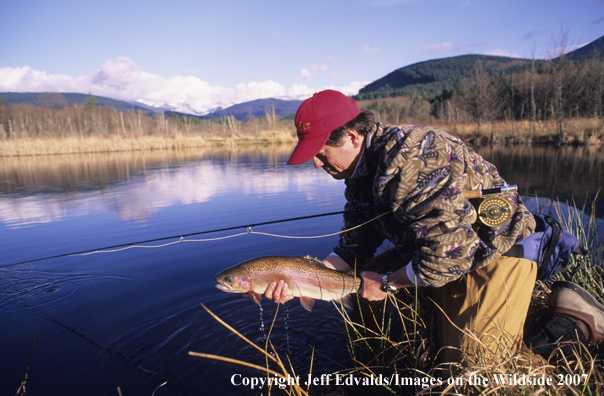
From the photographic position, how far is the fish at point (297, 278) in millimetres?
3086

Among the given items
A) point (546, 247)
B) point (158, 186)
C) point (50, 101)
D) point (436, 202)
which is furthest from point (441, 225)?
point (50, 101)

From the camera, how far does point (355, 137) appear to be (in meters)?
2.76

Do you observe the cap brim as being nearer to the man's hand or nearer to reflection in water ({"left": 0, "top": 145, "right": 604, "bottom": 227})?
the man's hand

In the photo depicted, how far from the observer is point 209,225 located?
8.17 meters

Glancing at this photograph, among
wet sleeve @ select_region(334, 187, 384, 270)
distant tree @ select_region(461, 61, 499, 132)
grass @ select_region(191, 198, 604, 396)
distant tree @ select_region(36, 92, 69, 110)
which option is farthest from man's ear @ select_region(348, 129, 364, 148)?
distant tree @ select_region(36, 92, 69, 110)

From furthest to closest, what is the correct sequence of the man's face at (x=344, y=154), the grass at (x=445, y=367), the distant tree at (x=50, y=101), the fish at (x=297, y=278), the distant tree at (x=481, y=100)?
the distant tree at (x=50, y=101) < the distant tree at (x=481, y=100) < the fish at (x=297, y=278) < the man's face at (x=344, y=154) < the grass at (x=445, y=367)

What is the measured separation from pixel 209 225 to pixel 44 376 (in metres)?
4.90

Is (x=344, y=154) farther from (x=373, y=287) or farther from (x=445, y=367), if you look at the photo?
(x=445, y=367)

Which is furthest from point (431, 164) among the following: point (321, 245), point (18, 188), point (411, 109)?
point (411, 109)

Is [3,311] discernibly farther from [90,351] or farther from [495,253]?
[495,253]

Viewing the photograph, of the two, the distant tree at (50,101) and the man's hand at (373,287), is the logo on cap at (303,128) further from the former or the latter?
the distant tree at (50,101)

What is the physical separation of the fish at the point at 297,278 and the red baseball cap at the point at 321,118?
0.98m

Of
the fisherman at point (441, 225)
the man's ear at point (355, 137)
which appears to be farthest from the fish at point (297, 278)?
the man's ear at point (355, 137)

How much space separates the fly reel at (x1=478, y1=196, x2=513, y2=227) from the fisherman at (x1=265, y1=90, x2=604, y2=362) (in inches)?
2.8
